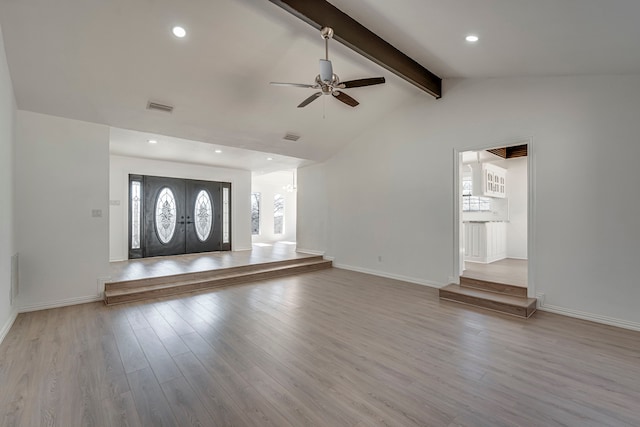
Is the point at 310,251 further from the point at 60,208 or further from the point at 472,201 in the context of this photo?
the point at 60,208

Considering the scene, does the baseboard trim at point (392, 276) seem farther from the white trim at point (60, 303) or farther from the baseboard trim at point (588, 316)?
the white trim at point (60, 303)

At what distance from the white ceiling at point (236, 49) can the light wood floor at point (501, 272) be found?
3.14 meters

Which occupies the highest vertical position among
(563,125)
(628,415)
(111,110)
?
(111,110)

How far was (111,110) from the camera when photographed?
13.6 ft

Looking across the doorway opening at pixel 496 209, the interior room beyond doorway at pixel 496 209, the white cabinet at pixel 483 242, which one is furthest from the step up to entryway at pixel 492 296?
the white cabinet at pixel 483 242

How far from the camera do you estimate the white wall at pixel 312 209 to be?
7630 millimetres

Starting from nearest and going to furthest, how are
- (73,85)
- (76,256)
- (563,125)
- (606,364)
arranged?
1. (606,364)
2. (73,85)
3. (563,125)
4. (76,256)

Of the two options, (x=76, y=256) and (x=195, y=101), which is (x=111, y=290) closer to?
(x=76, y=256)

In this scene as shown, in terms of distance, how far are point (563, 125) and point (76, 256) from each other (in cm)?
714

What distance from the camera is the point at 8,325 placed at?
330cm

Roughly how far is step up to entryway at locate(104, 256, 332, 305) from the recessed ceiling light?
12.0ft

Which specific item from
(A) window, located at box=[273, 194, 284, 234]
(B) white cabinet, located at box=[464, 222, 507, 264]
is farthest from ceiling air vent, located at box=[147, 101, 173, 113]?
(A) window, located at box=[273, 194, 284, 234]

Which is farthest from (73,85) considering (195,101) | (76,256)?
(76,256)

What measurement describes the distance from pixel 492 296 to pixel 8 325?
20.4 feet
